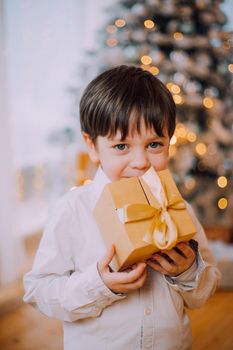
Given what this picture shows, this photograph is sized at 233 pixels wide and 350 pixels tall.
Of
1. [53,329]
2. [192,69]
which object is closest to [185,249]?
[53,329]

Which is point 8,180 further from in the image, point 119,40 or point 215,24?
point 215,24

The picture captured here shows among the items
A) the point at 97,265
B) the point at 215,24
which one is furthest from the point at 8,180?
the point at 215,24

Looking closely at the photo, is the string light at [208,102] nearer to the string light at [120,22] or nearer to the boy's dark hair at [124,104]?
the string light at [120,22]

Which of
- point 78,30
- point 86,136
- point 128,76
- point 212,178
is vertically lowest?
point 212,178

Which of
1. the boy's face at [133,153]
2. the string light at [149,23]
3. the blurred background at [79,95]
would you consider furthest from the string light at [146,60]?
the boy's face at [133,153]

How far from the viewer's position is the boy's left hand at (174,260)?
2.63ft

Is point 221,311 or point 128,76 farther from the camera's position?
point 221,311

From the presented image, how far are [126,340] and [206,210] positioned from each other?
2160 millimetres

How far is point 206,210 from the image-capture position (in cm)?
290

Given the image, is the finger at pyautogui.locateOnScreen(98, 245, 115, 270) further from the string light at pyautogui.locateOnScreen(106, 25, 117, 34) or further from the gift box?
the string light at pyautogui.locateOnScreen(106, 25, 117, 34)

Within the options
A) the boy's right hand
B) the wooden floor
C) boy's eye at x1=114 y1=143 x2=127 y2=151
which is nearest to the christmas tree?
the wooden floor

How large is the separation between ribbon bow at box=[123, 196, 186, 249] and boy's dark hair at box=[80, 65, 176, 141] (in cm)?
18

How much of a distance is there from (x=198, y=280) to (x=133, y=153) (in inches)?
13.3

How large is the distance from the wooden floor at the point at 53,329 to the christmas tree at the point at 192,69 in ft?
3.00
